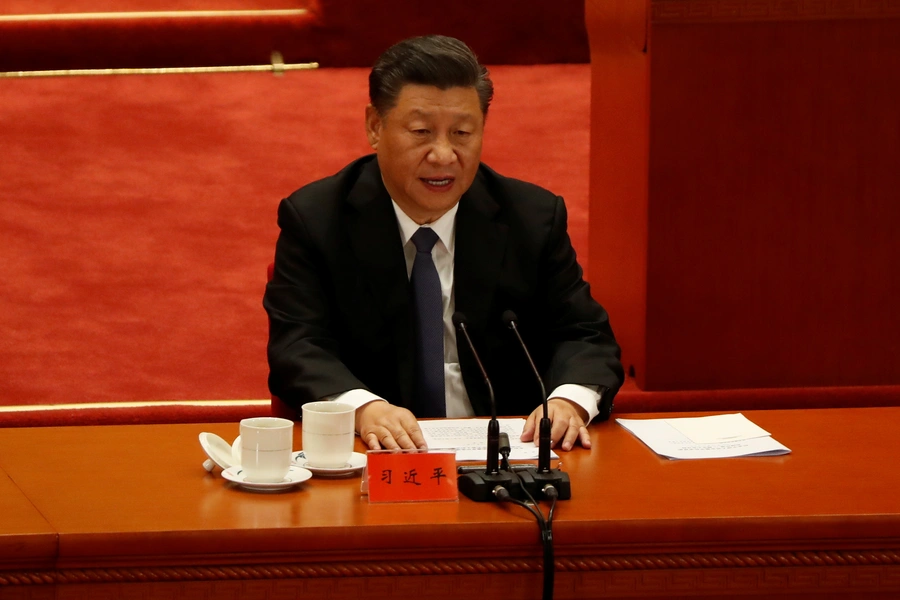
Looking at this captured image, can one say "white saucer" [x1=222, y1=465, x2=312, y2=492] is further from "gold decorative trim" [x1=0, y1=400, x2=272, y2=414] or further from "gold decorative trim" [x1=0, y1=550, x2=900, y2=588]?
"gold decorative trim" [x1=0, y1=400, x2=272, y2=414]

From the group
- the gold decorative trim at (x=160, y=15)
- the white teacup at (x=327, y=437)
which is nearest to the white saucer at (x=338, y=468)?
the white teacup at (x=327, y=437)

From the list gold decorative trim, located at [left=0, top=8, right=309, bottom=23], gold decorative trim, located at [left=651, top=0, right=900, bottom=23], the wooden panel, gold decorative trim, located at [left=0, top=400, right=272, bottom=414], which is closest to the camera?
the wooden panel

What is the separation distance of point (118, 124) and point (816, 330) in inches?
90.4

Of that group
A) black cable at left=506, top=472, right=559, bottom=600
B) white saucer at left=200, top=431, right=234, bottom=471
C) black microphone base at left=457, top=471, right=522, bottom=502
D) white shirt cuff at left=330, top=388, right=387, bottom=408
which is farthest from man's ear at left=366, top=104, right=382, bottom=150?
black cable at left=506, top=472, right=559, bottom=600

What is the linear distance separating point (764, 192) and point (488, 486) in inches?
53.3

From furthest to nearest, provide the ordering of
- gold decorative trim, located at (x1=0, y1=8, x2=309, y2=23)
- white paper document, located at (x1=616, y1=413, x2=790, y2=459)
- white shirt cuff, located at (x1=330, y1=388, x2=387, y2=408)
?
gold decorative trim, located at (x1=0, y1=8, x2=309, y2=23) < white shirt cuff, located at (x1=330, y1=388, x2=387, y2=408) < white paper document, located at (x1=616, y1=413, x2=790, y2=459)

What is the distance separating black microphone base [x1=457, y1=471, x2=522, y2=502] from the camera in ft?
4.43

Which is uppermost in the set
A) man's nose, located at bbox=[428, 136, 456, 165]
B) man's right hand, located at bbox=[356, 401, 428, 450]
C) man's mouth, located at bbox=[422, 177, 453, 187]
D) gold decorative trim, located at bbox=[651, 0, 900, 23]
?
gold decorative trim, located at bbox=[651, 0, 900, 23]

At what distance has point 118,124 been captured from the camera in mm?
3928

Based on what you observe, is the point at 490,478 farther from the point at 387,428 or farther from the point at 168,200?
the point at 168,200

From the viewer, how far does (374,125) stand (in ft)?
6.51

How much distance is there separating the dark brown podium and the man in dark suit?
0.51 metres

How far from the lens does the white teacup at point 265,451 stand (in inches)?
55.0

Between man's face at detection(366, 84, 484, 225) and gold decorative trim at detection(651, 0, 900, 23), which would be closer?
man's face at detection(366, 84, 484, 225)
